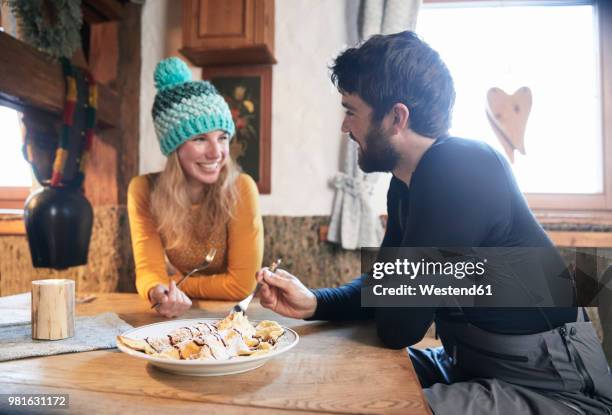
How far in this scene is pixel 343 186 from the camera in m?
2.19

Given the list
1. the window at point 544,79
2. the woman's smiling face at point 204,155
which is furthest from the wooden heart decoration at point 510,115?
the woman's smiling face at point 204,155

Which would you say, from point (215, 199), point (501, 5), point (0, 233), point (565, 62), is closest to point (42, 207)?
point (215, 199)

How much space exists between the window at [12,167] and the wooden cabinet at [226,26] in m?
1.30

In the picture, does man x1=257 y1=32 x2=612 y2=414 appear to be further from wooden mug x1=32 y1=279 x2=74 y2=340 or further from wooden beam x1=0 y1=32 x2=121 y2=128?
wooden beam x1=0 y1=32 x2=121 y2=128

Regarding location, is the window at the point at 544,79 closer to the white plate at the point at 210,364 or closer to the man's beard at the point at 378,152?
the man's beard at the point at 378,152

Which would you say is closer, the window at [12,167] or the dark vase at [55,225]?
the dark vase at [55,225]

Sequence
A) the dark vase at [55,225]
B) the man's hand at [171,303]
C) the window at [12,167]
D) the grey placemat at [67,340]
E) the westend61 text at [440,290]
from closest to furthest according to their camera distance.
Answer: the grey placemat at [67,340]
the westend61 text at [440,290]
the man's hand at [171,303]
the dark vase at [55,225]
the window at [12,167]

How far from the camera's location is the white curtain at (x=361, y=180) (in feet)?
6.87

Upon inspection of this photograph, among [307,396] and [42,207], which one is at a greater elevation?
[42,207]

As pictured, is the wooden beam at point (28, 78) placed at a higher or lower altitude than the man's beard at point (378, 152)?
higher

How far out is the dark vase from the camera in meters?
1.73

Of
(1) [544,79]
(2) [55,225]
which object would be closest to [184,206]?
(2) [55,225]

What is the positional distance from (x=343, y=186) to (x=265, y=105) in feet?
1.92

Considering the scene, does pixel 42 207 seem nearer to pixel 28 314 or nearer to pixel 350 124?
pixel 28 314
